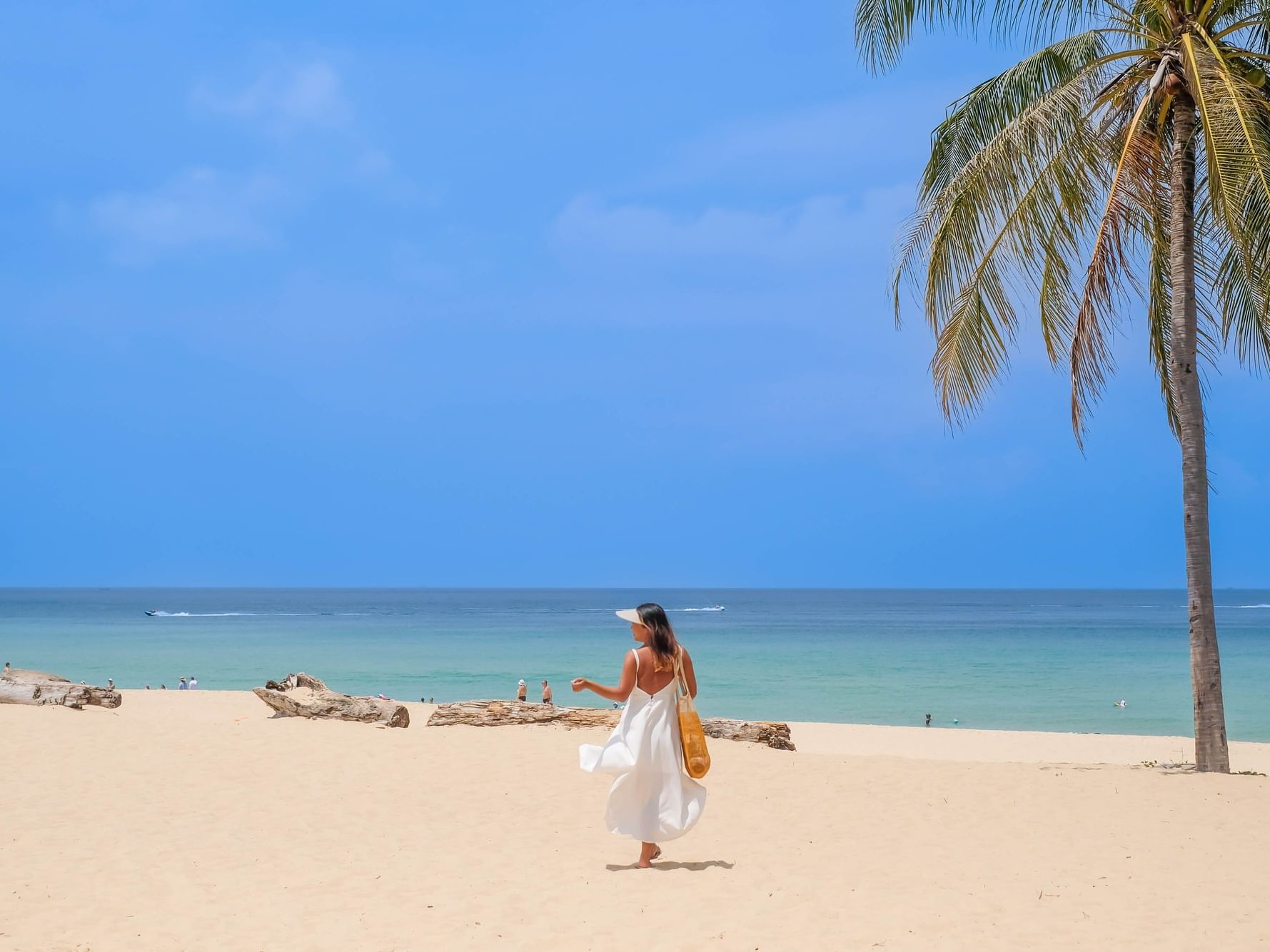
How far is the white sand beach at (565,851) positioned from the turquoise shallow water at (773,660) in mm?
17846

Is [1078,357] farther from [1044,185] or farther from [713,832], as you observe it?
[713,832]

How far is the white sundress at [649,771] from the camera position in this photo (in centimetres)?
671

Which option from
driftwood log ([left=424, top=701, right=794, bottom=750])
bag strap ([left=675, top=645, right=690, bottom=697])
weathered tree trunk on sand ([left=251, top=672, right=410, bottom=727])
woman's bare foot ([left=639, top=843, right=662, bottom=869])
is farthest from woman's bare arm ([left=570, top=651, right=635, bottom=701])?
weathered tree trunk on sand ([left=251, top=672, right=410, bottom=727])

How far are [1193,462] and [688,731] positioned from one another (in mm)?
7087

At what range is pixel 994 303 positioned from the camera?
11852 millimetres

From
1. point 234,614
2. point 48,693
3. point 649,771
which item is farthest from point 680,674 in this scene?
point 234,614

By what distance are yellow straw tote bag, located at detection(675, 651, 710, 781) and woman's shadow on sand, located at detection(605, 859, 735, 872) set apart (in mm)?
764

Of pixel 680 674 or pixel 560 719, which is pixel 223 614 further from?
pixel 680 674

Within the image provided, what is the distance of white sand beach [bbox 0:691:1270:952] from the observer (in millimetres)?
5668

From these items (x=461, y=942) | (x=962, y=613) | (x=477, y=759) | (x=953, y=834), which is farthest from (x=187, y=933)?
(x=962, y=613)

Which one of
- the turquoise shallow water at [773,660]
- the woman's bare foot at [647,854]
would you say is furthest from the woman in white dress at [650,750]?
the turquoise shallow water at [773,660]

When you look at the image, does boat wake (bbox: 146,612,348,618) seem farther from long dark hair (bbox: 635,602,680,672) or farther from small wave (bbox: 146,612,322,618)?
long dark hair (bbox: 635,602,680,672)

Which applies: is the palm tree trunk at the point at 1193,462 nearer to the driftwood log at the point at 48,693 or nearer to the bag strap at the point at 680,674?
the bag strap at the point at 680,674

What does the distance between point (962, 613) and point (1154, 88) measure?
112351 millimetres
